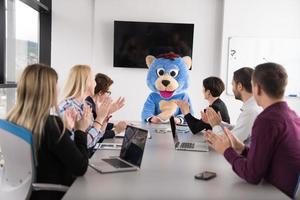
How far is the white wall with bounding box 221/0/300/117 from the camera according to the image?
5.00 m

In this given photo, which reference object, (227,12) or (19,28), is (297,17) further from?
(19,28)

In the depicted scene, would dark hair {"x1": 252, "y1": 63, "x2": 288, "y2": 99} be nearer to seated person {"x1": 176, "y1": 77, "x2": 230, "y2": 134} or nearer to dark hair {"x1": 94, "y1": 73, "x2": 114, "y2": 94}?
seated person {"x1": 176, "y1": 77, "x2": 230, "y2": 134}

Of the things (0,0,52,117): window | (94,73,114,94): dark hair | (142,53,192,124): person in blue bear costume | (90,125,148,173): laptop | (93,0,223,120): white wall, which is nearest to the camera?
(90,125,148,173): laptop

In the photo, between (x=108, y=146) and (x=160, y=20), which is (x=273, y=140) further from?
(x=160, y=20)

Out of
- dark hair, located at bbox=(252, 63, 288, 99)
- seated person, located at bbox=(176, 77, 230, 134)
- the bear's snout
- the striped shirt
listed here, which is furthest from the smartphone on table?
the bear's snout

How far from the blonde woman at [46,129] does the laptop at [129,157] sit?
0.19 metres

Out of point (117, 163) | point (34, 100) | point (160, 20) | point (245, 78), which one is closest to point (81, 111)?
point (117, 163)

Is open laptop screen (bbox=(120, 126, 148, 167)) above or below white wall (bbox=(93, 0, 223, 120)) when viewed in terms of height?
below

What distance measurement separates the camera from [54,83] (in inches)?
70.8

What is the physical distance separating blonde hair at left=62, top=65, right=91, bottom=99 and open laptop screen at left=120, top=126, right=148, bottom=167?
23.8 inches

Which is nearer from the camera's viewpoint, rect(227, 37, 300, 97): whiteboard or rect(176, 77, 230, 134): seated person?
rect(176, 77, 230, 134): seated person

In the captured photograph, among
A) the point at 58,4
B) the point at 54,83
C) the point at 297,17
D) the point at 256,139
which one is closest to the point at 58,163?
the point at 54,83

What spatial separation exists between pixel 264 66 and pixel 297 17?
371cm

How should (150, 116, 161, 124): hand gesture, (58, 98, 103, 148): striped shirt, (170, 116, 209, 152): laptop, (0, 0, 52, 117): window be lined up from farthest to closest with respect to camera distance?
(150, 116, 161, 124): hand gesture
(0, 0, 52, 117): window
(170, 116, 209, 152): laptop
(58, 98, 103, 148): striped shirt
